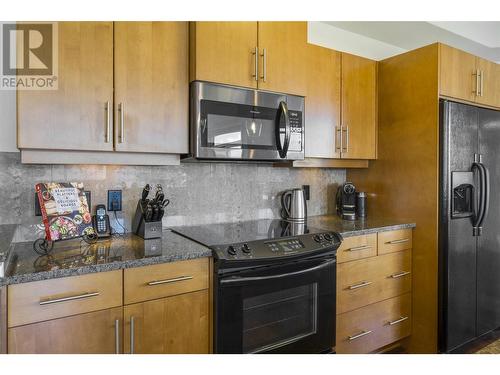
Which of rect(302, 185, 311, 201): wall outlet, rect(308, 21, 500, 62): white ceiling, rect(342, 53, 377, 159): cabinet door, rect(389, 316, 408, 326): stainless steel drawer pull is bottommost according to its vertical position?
rect(389, 316, 408, 326): stainless steel drawer pull

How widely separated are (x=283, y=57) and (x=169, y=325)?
5.50 feet

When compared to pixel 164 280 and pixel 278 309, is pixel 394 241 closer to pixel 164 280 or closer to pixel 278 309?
pixel 278 309

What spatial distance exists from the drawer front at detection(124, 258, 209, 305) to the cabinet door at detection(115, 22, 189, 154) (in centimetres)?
64

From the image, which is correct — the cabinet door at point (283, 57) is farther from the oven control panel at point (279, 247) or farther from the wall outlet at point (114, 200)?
the wall outlet at point (114, 200)

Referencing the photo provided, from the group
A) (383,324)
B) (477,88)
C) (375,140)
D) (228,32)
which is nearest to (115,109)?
(228,32)

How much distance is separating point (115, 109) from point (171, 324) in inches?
41.7

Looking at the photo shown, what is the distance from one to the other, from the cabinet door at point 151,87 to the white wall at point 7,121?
54cm

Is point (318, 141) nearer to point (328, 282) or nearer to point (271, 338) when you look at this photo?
point (328, 282)

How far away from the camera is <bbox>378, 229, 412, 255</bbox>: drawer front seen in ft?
7.55

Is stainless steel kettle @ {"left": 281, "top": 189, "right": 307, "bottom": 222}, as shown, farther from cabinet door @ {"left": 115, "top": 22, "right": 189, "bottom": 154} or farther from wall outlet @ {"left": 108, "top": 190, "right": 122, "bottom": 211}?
wall outlet @ {"left": 108, "top": 190, "right": 122, "bottom": 211}

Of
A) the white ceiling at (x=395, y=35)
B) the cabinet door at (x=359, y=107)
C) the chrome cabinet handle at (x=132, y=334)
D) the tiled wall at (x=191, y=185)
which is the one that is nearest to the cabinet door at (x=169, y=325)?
the chrome cabinet handle at (x=132, y=334)

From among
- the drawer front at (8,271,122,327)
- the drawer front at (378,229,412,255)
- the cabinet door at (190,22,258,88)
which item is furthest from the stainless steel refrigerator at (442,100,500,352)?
the drawer front at (8,271,122,327)

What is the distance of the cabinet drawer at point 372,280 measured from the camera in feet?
6.91
